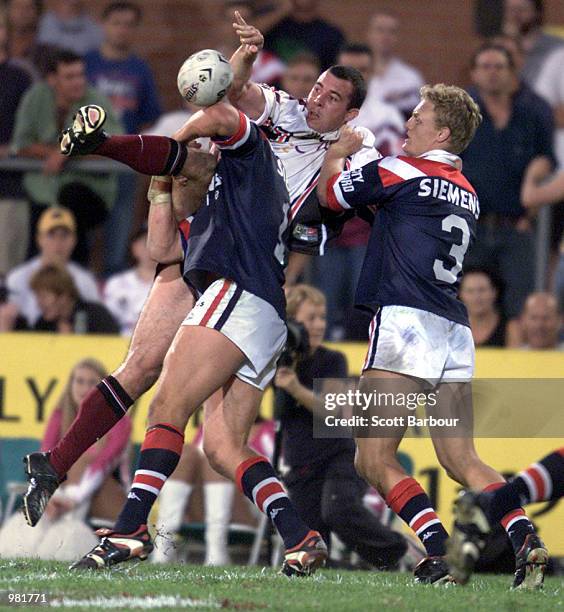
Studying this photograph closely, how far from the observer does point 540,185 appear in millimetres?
11703

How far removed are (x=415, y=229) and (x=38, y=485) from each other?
2236mm

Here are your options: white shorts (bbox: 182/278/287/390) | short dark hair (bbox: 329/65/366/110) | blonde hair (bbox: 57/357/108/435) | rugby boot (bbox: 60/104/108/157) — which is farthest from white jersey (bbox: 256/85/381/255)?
blonde hair (bbox: 57/357/108/435)

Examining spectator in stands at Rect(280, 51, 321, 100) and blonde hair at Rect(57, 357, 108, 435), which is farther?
spectator in stands at Rect(280, 51, 321, 100)

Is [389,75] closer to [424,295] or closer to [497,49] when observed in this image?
[497,49]

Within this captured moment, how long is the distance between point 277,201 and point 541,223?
5.02m

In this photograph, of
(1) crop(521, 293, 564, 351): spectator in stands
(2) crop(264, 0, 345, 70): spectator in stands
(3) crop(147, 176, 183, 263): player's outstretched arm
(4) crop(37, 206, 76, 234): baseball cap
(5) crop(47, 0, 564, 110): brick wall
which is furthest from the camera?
(5) crop(47, 0, 564, 110): brick wall

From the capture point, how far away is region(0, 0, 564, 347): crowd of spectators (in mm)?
11594

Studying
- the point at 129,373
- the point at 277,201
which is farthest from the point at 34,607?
the point at 277,201

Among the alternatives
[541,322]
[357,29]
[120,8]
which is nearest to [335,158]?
[541,322]

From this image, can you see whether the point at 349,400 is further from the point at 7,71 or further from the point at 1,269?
the point at 7,71

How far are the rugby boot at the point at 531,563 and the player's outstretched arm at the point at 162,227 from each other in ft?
7.43

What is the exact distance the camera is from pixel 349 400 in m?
8.92

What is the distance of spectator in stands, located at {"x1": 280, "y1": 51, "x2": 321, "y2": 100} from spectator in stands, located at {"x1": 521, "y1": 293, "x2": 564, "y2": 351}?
2.51 m

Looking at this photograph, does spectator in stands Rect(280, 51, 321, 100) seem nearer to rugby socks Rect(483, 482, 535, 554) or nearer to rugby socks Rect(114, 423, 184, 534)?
rugby socks Rect(114, 423, 184, 534)
